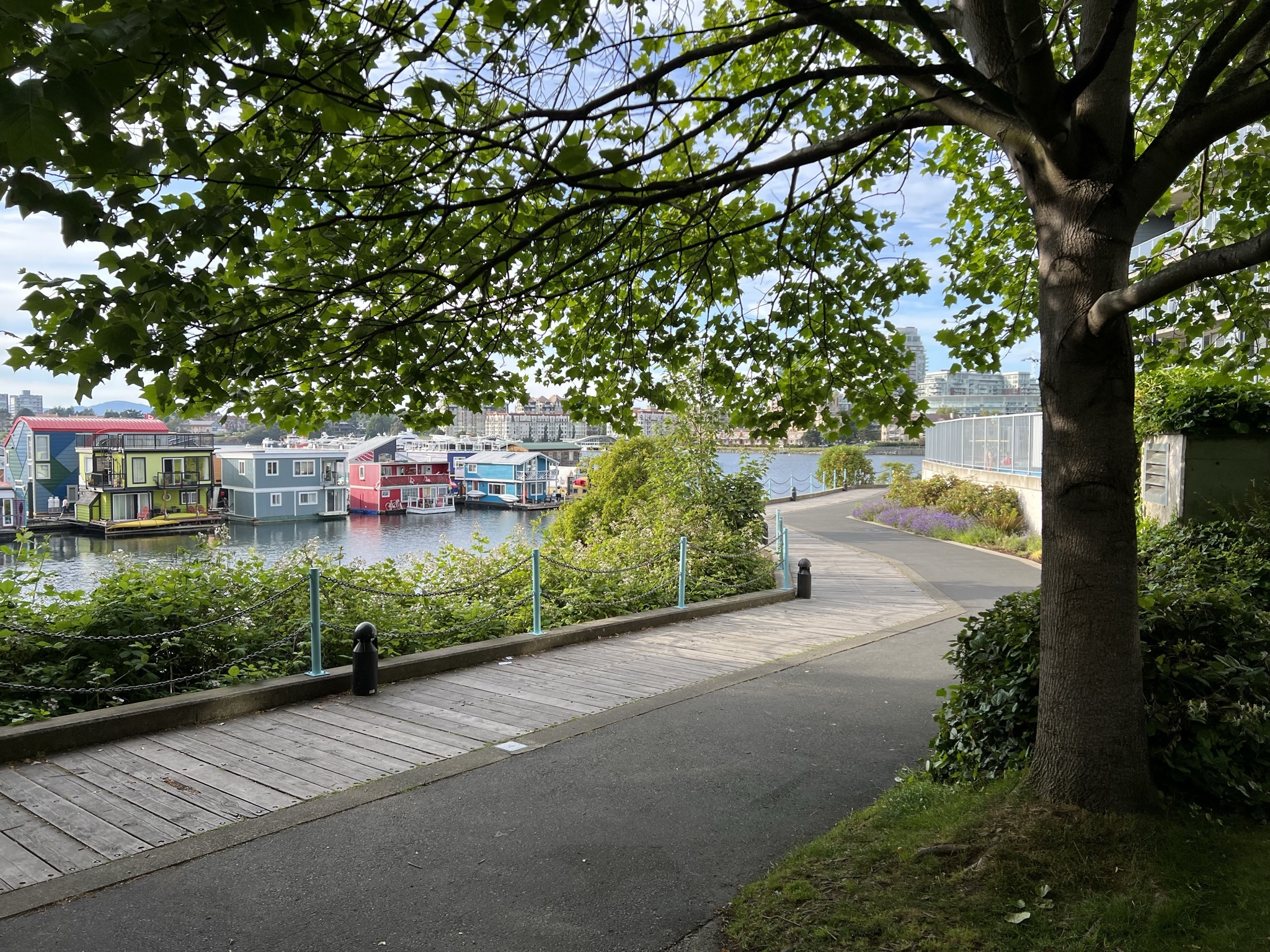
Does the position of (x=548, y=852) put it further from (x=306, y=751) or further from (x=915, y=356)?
(x=915, y=356)

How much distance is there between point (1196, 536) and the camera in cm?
1127

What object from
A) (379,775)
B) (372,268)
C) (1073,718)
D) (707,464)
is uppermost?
(372,268)

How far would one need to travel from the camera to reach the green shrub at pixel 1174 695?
4.41 meters

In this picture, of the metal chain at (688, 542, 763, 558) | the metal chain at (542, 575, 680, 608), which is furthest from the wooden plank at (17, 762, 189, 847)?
the metal chain at (688, 542, 763, 558)

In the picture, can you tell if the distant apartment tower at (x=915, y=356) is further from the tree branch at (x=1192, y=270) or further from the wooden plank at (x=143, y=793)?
the wooden plank at (x=143, y=793)

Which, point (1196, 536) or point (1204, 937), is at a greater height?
point (1196, 536)

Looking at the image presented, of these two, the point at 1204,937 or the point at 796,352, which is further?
the point at 796,352

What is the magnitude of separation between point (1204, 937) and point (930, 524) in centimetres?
2389

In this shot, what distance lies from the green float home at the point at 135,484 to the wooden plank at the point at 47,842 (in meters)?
20.1

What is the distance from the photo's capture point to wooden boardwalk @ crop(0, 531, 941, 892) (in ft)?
16.6

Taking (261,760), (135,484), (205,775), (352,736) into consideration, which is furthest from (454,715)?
(135,484)

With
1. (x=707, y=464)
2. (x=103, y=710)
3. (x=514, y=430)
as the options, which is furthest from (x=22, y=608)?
(x=514, y=430)

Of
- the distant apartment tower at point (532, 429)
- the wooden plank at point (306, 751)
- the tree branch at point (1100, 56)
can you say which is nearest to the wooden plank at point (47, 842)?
the wooden plank at point (306, 751)

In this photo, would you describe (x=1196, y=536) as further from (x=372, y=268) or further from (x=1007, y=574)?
(x=372, y=268)
